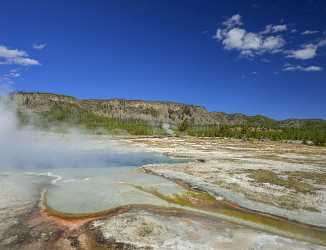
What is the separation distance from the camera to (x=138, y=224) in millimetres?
17719

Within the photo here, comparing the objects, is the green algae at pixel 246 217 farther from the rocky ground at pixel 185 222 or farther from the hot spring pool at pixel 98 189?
the hot spring pool at pixel 98 189

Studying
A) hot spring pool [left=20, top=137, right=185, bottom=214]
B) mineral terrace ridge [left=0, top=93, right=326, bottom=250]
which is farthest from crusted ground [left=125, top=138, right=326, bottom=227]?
hot spring pool [left=20, top=137, right=185, bottom=214]

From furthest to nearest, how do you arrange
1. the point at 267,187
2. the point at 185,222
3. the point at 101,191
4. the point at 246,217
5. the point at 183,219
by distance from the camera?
the point at 267,187, the point at 101,191, the point at 246,217, the point at 183,219, the point at 185,222

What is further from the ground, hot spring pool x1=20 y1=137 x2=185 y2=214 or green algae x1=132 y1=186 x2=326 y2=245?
hot spring pool x1=20 y1=137 x2=185 y2=214

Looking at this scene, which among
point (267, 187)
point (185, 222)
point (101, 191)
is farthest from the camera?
point (267, 187)

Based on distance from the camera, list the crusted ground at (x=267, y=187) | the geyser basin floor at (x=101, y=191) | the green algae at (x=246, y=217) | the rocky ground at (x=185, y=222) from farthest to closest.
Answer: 1. the crusted ground at (x=267, y=187)
2. the geyser basin floor at (x=101, y=191)
3. the green algae at (x=246, y=217)
4. the rocky ground at (x=185, y=222)

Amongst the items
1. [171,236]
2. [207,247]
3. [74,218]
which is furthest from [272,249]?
[74,218]

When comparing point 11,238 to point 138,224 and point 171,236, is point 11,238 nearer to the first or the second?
point 138,224

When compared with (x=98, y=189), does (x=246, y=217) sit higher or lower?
lower

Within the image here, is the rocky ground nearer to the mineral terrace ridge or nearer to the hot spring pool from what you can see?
the mineral terrace ridge

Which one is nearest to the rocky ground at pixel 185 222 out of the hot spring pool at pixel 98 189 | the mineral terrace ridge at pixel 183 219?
the mineral terrace ridge at pixel 183 219

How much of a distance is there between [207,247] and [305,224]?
24.3 ft

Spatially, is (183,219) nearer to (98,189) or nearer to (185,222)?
(185,222)

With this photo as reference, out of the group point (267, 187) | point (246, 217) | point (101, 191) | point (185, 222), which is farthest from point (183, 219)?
point (267, 187)
